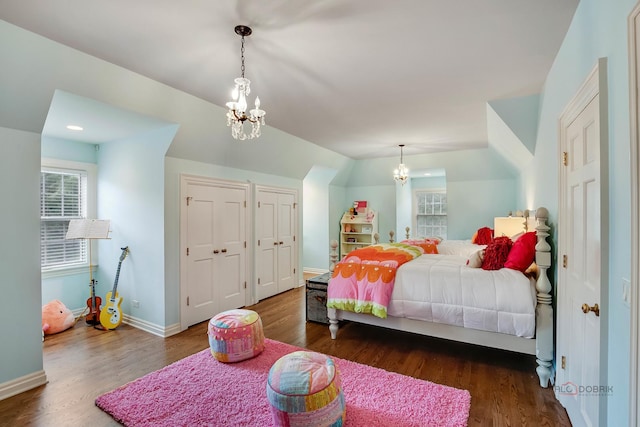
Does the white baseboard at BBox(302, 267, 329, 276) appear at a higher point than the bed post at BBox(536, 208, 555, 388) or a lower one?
lower

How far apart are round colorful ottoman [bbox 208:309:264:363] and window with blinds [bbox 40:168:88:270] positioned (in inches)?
102

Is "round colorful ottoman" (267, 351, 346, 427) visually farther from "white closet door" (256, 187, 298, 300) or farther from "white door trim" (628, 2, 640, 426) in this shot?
"white closet door" (256, 187, 298, 300)

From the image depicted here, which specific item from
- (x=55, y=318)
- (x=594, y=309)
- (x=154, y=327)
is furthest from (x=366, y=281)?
(x=55, y=318)

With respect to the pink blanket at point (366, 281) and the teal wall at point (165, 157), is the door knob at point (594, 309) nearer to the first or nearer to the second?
the teal wall at point (165, 157)

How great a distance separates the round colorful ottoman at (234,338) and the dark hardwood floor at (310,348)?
0.48 meters

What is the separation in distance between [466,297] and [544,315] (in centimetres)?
55

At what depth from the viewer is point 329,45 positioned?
2.08 m

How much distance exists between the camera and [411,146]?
5.18 meters

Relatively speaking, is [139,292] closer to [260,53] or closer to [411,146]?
[260,53]

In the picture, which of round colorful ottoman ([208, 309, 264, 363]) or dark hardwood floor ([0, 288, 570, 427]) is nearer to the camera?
dark hardwood floor ([0, 288, 570, 427])

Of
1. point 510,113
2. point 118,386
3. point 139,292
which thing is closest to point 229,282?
point 139,292

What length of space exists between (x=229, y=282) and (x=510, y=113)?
3997 millimetres

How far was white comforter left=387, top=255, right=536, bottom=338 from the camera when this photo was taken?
238cm

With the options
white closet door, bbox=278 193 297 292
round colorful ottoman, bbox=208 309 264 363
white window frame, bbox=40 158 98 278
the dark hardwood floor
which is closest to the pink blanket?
the dark hardwood floor
